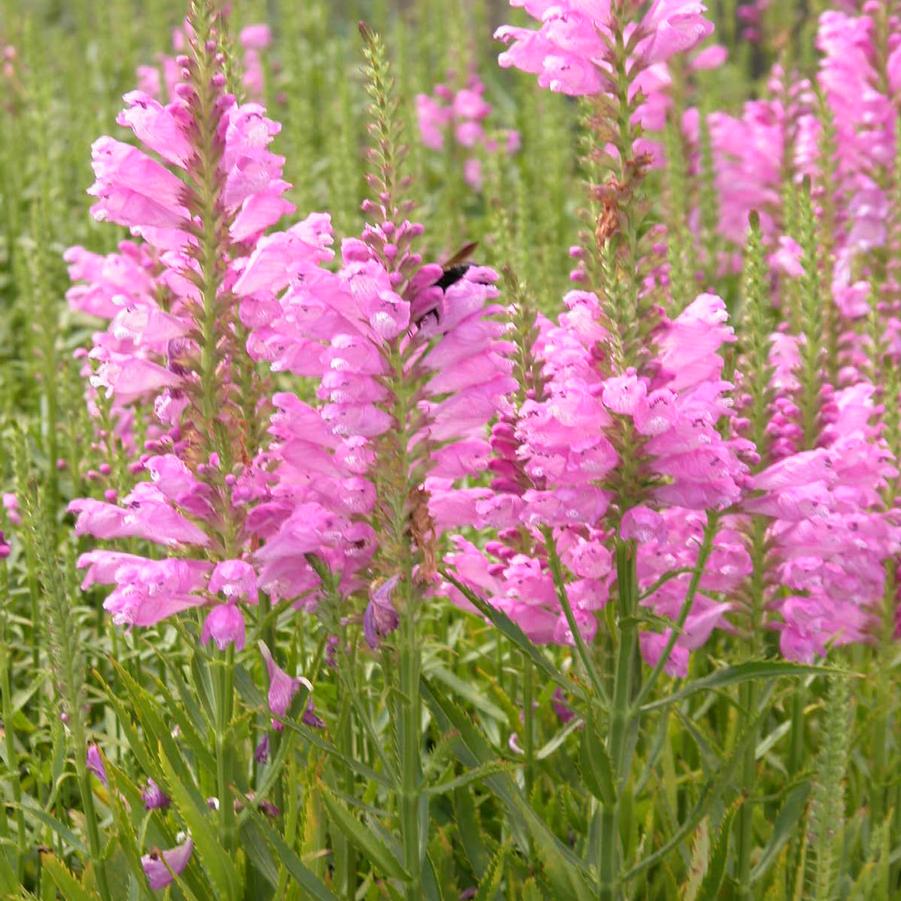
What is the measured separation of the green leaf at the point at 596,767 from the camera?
7.01 ft

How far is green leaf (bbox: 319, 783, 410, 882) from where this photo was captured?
2129mm

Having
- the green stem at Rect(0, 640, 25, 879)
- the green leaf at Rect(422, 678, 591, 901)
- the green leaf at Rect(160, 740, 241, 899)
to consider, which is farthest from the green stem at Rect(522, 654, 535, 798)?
the green stem at Rect(0, 640, 25, 879)

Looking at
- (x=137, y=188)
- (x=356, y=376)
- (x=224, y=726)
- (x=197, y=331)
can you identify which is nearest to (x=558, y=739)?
(x=224, y=726)

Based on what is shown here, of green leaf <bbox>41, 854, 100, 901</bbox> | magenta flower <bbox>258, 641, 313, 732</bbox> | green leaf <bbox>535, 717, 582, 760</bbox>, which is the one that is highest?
magenta flower <bbox>258, 641, 313, 732</bbox>

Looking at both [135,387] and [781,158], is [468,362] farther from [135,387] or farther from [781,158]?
[781,158]

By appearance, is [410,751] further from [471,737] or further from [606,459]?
[606,459]

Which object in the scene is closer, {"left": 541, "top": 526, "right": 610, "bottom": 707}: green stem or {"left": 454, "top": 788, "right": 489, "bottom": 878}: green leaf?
{"left": 541, "top": 526, "right": 610, "bottom": 707}: green stem

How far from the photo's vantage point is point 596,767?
85.0 inches

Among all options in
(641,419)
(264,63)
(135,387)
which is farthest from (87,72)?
(641,419)

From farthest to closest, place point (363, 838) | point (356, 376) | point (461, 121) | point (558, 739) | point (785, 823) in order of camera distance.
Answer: point (461, 121) → point (785, 823) → point (558, 739) → point (363, 838) → point (356, 376)

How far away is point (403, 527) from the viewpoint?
6.84 feet

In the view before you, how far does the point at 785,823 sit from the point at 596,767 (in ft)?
2.27

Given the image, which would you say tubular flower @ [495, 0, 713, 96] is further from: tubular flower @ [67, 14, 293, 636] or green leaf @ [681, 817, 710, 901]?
green leaf @ [681, 817, 710, 901]

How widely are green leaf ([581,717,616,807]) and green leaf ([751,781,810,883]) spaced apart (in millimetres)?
583
